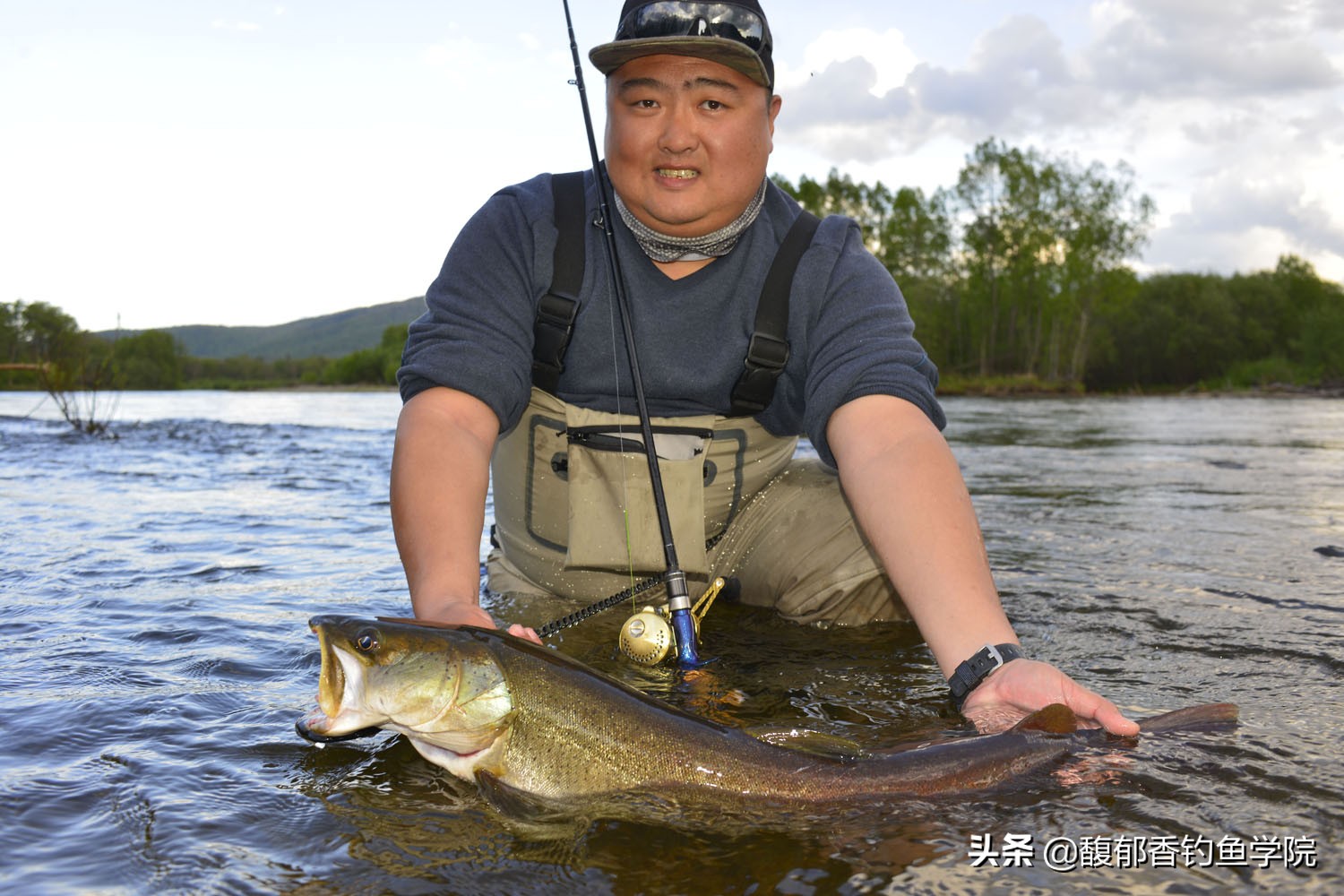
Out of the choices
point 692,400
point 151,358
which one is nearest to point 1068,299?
point 692,400

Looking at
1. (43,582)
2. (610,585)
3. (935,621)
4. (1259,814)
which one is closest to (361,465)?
(43,582)

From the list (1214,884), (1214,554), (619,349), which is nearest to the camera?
(1214,884)

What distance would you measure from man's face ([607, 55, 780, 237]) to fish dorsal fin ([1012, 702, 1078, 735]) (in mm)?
1937

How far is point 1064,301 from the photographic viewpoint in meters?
50.0

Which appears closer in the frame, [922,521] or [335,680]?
[335,680]

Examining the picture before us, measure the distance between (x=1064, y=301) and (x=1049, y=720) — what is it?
51868mm

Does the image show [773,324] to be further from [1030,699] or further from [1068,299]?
[1068,299]

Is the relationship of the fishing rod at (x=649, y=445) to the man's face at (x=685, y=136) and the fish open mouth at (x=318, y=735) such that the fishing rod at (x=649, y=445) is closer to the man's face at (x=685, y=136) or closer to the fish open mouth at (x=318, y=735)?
the man's face at (x=685, y=136)

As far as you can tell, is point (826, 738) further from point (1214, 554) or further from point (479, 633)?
point (1214, 554)

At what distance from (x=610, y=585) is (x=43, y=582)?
2.71m

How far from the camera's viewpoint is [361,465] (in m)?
12.4

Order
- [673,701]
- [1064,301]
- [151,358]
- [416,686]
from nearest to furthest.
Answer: [416,686] < [673,701] < [1064,301] < [151,358]

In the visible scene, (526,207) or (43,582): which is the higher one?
(526,207)

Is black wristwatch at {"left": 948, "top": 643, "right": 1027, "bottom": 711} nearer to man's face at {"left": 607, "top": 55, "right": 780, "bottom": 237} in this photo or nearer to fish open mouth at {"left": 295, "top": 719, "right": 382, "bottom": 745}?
fish open mouth at {"left": 295, "top": 719, "right": 382, "bottom": 745}
